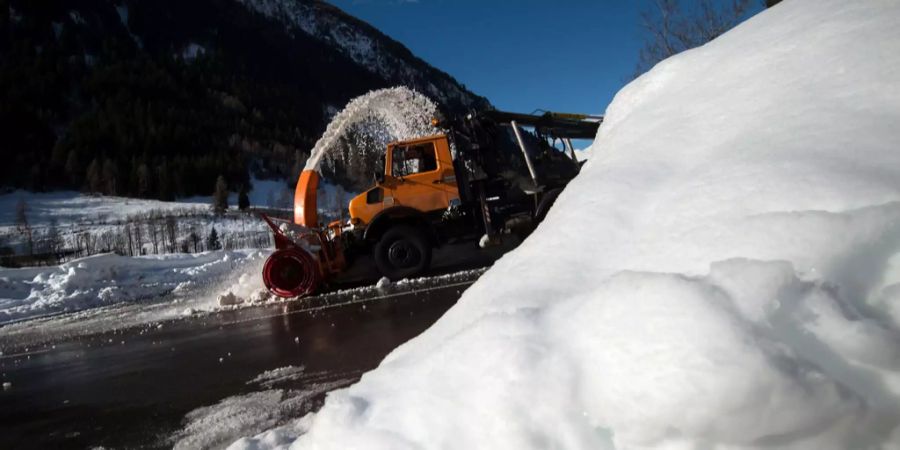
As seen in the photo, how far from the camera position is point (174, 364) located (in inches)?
202

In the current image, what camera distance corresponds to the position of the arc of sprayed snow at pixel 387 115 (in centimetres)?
984

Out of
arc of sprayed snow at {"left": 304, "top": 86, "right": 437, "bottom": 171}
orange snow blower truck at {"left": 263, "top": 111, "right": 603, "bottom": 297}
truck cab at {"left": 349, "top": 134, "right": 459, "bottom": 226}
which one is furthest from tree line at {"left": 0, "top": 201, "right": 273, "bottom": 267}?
truck cab at {"left": 349, "top": 134, "right": 459, "bottom": 226}

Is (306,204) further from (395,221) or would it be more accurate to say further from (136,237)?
(136,237)

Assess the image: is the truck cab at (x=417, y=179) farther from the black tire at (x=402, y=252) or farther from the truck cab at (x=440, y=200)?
the black tire at (x=402, y=252)

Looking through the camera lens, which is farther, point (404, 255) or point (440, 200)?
point (440, 200)

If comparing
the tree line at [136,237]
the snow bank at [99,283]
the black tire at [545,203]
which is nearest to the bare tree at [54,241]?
the tree line at [136,237]

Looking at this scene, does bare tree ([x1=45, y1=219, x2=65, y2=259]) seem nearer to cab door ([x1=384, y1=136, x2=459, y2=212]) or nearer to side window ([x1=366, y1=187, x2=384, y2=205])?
side window ([x1=366, y1=187, x2=384, y2=205])

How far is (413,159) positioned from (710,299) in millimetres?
7885

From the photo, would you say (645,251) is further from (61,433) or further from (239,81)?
(239,81)

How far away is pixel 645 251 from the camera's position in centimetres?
180

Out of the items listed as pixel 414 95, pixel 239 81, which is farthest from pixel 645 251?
pixel 239 81

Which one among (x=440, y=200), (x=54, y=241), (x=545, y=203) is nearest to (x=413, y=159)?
(x=440, y=200)

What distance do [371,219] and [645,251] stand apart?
7.42m

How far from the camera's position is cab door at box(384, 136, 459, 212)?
890 cm
